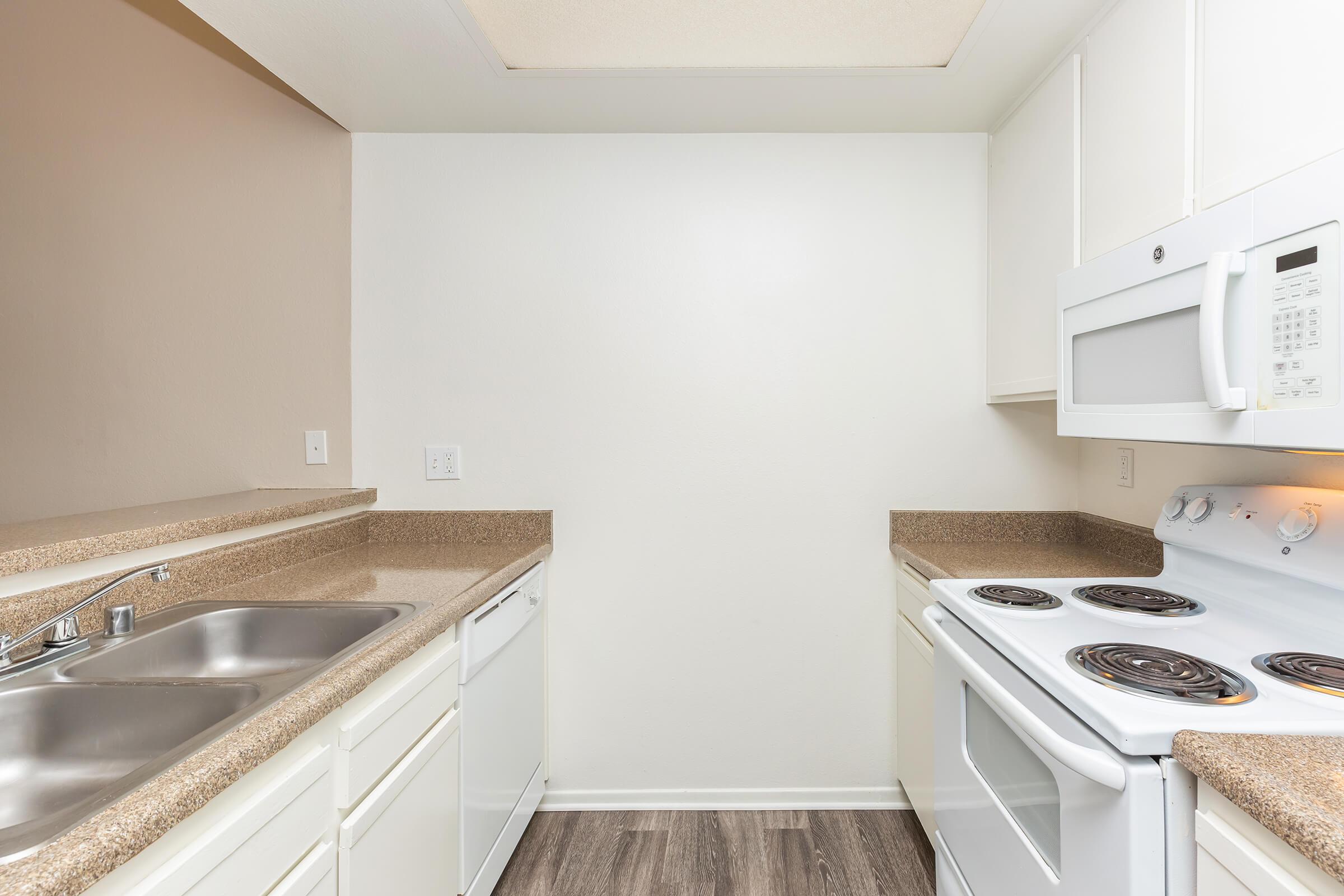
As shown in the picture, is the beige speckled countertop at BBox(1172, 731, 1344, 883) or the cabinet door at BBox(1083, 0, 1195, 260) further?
the cabinet door at BBox(1083, 0, 1195, 260)

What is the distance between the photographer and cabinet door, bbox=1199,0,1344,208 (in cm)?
96

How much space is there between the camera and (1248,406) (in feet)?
3.35

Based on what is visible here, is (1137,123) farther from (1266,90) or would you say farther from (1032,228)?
(1032,228)

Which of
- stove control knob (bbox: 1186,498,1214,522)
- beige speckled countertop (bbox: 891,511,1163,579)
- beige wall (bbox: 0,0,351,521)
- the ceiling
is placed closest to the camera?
stove control knob (bbox: 1186,498,1214,522)

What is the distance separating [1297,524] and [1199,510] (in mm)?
235

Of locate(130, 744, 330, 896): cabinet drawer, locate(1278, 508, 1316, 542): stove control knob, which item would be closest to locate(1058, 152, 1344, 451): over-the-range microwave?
locate(1278, 508, 1316, 542): stove control knob

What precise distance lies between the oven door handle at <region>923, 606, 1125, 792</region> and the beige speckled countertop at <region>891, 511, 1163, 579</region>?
39 centimetres

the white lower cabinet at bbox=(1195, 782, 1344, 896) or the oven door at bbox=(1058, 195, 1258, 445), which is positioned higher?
the oven door at bbox=(1058, 195, 1258, 445)

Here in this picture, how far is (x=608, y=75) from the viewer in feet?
5.97

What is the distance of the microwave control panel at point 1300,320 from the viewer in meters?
0.89

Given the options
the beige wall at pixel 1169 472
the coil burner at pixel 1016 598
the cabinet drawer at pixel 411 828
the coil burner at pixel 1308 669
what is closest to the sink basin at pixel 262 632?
the cabinet drawer at pixel 411 828

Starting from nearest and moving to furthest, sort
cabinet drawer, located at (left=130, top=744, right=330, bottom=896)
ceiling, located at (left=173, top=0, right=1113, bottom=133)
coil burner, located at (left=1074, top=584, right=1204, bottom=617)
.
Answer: cabinet drawer, located at (left=130, top=744, right=330, bottom=896)
coil burner, located at (left=1074, top=584, right=1204, bottom=617)
ceiling, located at (left=173, top=0, right=1113, bottom=133)

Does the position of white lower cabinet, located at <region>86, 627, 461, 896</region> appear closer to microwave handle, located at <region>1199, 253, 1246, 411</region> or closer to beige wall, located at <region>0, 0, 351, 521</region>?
beige wall, located at <region>0, 0, 351, 521</region>

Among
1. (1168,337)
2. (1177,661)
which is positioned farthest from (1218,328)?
(1177,661)
